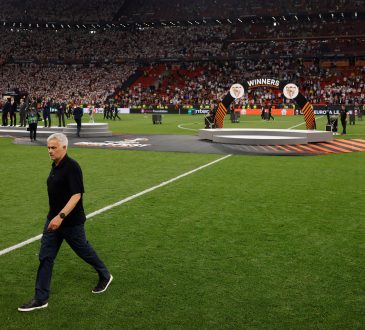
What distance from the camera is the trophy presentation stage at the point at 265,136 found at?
78.4ft

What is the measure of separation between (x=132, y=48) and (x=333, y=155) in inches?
→ 2506

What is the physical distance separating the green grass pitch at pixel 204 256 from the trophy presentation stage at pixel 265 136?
9.49 meters

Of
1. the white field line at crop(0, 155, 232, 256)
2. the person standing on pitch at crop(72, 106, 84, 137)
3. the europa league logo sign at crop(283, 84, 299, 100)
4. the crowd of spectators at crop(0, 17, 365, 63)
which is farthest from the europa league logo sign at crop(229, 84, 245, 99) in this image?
the crowd of spectators at crop(0, 17, 365, 63)

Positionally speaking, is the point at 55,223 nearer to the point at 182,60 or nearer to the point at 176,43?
the point at 182,60

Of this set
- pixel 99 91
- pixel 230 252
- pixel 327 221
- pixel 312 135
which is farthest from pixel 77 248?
pixel 99 91

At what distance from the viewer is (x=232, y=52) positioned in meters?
72.5

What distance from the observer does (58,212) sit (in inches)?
222

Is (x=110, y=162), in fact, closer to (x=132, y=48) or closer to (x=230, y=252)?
(x=230, y=252)

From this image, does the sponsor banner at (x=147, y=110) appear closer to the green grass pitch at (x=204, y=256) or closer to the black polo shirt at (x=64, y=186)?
the green grass pitch at (x=204, y=256)

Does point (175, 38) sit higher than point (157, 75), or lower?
higher

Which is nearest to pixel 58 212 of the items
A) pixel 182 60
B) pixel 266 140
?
pixel 266 140

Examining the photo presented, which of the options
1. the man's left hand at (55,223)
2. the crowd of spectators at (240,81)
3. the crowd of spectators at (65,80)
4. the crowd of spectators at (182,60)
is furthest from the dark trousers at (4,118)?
the crowd of spectators at (65,80)

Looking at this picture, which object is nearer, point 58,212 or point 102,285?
point 58,212

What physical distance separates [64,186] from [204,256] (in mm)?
2678
